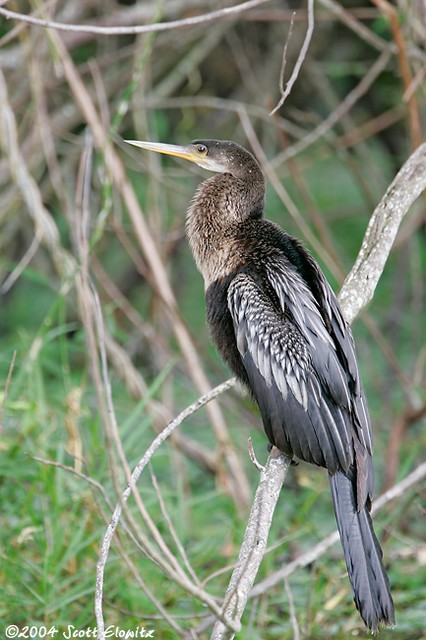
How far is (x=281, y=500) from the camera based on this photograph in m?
4.23

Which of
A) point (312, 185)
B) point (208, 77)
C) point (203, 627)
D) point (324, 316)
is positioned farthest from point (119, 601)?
point (312, 185)

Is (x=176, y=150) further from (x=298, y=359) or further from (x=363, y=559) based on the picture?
(x=363, y=559)

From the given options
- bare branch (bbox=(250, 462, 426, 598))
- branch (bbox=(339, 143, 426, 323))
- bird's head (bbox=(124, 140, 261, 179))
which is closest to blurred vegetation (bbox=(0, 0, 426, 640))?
bare branch (bbox=(250, 462, 426, 598))

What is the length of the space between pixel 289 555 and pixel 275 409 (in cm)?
146

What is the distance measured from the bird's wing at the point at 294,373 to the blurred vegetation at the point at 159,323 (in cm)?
40

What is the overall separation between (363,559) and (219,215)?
→ 118cm

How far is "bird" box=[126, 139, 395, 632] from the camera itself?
2.24 metres

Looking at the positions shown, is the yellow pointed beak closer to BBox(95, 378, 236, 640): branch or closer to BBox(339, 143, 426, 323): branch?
BBox(339, 143, 426, 323): branch

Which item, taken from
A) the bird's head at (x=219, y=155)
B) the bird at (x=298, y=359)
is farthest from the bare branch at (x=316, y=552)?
the bird's head at (x=219, y=155)

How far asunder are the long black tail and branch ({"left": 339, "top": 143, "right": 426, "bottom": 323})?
1.56 feet

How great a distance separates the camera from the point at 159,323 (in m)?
4.89

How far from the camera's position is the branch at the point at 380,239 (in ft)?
7.96

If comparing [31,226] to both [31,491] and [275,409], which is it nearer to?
[31,491]

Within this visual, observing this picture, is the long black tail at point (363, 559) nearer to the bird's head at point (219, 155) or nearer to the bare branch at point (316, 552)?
the bare branch at point (316, 552)
